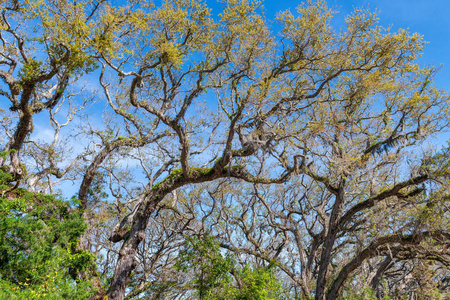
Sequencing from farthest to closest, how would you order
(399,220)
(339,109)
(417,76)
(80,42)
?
(339,109) < (417,76) < (399,220) < (80,42)

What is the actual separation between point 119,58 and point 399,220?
7.89 meters

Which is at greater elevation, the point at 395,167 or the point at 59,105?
the point at 59,105

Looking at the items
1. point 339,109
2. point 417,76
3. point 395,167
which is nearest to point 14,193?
point 339,109

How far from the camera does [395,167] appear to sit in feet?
29.0

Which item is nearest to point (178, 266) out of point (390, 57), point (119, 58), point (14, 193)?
point (14, 193)

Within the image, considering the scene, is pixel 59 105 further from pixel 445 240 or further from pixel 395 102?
pixel 445 240

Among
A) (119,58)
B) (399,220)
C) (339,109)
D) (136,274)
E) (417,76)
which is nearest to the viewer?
(119,58)

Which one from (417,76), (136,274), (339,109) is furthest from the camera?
(136,274)

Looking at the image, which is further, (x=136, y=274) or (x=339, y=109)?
(x=136, y=274)

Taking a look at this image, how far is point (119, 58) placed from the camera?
7410 millimetres

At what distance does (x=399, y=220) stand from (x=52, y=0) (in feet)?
31.6

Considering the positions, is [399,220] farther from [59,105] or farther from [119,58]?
[59,105]

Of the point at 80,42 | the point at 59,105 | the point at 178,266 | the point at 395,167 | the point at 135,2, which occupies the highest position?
the point at 59,105

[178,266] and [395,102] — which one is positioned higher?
[395,102]
